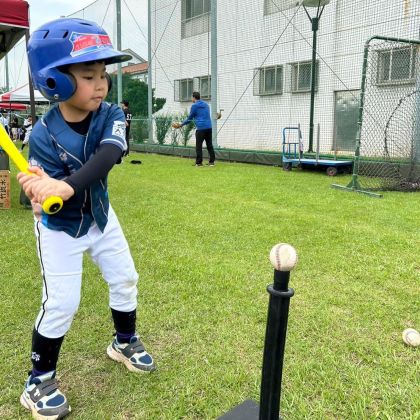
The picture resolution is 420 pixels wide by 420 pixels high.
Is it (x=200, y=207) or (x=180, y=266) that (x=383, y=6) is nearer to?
(x=200, y=207)

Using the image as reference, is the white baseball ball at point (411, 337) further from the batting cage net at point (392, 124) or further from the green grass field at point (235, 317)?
the batting cage net at point (392, 124)

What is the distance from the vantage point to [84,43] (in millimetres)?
1694

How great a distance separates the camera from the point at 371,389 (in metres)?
2.00

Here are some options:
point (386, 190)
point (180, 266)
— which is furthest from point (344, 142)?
point (180, 266)

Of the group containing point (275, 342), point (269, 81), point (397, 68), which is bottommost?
point (275, 342)

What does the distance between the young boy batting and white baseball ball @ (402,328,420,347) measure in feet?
4.93

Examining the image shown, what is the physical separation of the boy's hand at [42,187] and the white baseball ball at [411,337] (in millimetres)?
1870

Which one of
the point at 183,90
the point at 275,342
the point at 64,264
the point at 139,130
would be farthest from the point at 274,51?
the point at 275,342

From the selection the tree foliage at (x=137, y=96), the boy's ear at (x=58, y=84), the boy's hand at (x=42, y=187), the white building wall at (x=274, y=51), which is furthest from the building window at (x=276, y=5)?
the boy's hand at (x=42, y=187)

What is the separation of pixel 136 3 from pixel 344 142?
11.2 metres

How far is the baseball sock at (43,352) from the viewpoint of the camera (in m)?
1.89

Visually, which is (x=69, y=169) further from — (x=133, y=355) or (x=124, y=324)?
(x=133, y=355)

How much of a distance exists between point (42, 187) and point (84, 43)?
58 centimetres

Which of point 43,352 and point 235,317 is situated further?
point 235,317
